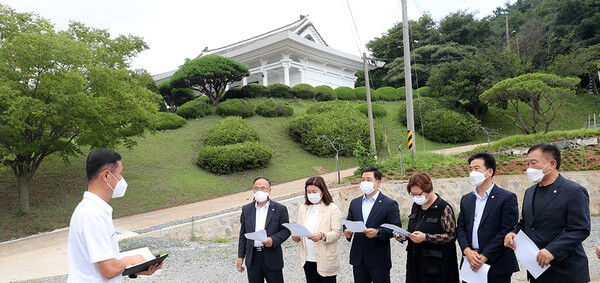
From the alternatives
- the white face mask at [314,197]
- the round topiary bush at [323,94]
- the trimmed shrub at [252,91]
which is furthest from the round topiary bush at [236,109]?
the white face mask at [314,197]

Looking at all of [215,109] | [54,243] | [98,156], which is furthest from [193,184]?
[98,156]

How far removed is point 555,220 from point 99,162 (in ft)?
10.7

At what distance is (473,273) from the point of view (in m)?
3.32

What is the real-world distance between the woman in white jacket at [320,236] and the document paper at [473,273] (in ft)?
3.86

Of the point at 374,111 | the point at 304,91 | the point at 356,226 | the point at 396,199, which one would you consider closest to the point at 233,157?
the point at 396,199

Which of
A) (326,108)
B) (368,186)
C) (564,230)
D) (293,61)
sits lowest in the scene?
(564,230)

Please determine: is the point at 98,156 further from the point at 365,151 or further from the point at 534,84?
the point at 534,84

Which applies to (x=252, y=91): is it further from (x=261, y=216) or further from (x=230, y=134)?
(x=261, y=216)

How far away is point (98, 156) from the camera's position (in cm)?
229

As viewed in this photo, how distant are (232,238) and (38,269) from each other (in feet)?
12.2

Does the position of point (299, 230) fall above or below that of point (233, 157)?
below

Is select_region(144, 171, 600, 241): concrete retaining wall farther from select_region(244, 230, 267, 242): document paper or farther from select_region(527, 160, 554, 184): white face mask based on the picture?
select_region(527, 160, 554, 184): white face mask

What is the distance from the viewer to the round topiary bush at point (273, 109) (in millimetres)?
22703

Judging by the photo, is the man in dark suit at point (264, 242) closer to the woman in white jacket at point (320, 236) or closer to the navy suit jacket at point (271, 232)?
the navy suit jacket at point (271, 232)
